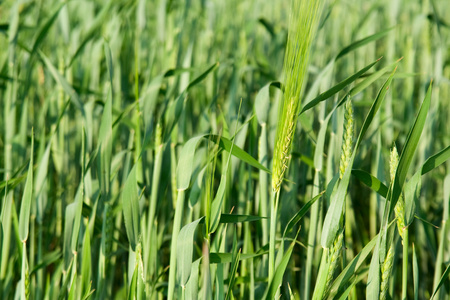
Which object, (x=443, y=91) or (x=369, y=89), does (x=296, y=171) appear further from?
(x=443, y=91)

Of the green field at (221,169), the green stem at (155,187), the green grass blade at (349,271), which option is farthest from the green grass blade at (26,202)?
the green grass blade at (349,271)

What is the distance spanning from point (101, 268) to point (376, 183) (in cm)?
55

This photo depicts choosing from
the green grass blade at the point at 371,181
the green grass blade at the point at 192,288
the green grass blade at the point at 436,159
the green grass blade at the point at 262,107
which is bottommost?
the green grass blade at the point at 192,288

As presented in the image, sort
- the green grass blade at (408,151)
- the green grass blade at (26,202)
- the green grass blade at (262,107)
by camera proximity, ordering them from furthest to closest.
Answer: the green grass blade at (262,107), the green grass blade at (26,202), the green grass blade at (408,151)

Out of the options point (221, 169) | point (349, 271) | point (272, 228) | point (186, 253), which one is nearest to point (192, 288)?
point (186, 253)

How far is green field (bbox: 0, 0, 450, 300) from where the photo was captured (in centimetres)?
74

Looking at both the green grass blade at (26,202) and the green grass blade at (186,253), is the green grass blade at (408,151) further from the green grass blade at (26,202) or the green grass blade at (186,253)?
the green grass blade at (26,202)

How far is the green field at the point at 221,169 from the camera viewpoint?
0.74 metres

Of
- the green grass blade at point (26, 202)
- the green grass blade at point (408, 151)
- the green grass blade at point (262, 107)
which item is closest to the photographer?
the green grass blade at point (408, 151)

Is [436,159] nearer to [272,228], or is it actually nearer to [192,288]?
[272,228]

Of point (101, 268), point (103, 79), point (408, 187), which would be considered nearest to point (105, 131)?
point (101, 268)

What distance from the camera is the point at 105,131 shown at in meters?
0.85

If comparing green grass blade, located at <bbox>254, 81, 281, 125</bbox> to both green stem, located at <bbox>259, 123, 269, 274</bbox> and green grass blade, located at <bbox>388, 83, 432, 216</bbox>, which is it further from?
green grass blade, located at <bbox>388, 83, 432, 216</bbox>

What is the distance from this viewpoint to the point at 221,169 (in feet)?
3.86
